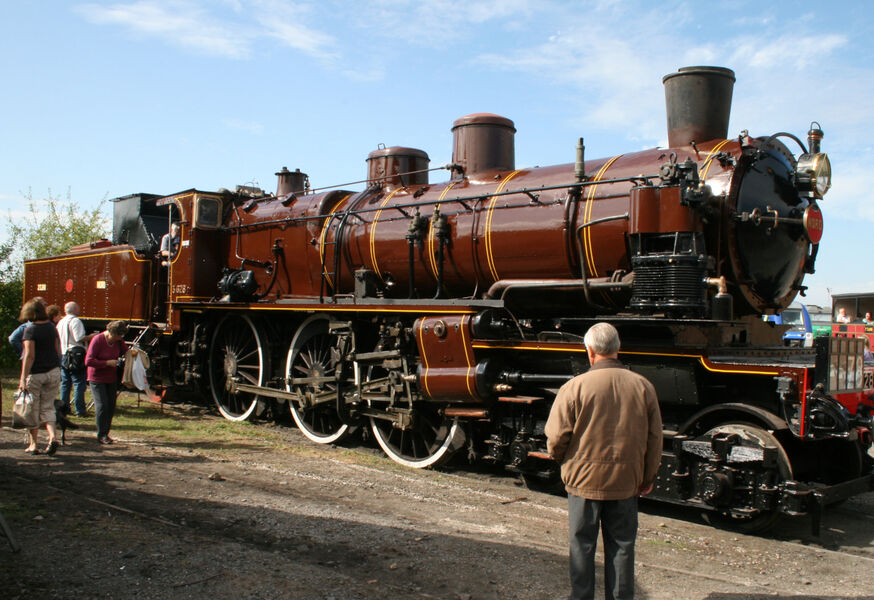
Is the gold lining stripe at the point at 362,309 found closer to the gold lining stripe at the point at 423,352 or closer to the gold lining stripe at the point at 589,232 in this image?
the gold lining stripe at the point at 423,352

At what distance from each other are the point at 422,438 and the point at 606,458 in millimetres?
4636

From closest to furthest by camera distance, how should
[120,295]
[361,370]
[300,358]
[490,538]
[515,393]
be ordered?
[490,538], [515,393], [361,370], [300,358], [120,295]

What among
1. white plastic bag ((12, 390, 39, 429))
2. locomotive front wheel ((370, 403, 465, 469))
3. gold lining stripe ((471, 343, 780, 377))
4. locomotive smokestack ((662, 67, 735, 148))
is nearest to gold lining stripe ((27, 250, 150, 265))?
white plastic bag ((12, 390, 39, 429))

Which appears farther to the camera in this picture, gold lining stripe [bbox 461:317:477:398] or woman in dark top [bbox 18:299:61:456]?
woman in dark top [bbox 18:299:61:456]

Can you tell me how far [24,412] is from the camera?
7.33 metres

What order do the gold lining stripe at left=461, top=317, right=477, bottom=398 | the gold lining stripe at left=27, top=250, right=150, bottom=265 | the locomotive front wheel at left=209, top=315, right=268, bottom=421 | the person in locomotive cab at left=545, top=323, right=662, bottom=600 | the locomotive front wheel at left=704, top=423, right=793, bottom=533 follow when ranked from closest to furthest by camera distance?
1. the person in locomotive cab at left=545, top=323, right=662, bottom=600
2. the locomotive front wheel at left=704, top=423, right=793, bottom=533
3. the gold lining stripe at left=461, top=317, right=477, bottom=398
4. the locomotive front wheel at left=209, top=315, right=268, bottom=421
5. the gold lining stripe at left=27, top=250, right=150, bottom=265

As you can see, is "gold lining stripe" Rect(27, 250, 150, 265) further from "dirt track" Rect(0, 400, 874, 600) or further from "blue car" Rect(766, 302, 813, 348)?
"blue car" Rect(766, 302, 813, 348)

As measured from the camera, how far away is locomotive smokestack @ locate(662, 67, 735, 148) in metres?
6.68

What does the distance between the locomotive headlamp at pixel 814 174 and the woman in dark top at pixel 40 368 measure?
748 centimetres

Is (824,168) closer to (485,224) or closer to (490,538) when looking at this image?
(485,224)

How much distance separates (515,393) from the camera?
696 cm

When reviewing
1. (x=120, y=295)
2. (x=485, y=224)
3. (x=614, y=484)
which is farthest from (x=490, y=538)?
(x=120, y=295)

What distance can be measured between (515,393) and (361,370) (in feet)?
7.22

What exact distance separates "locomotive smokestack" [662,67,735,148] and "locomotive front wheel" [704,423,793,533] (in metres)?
2.67
